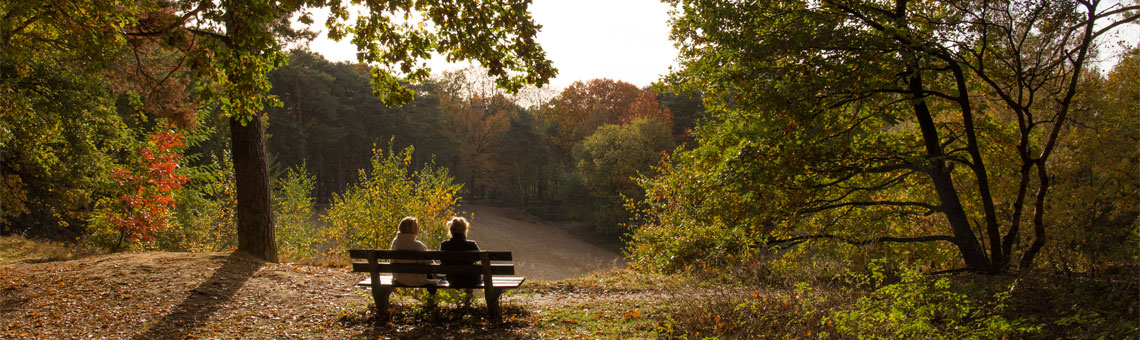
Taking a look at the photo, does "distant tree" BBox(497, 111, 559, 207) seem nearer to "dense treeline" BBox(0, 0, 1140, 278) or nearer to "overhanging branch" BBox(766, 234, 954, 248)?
"dense treeline" BBox(0, 0, 1140, 278)

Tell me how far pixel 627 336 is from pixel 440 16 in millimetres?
4271

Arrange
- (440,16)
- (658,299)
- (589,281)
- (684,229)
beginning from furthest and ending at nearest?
1. (589,281)
2. (684,229)
3. (658,299)
4. (440,16)

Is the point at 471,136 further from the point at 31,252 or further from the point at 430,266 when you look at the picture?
the point at 430,266

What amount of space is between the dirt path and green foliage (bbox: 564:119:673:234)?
2359mm

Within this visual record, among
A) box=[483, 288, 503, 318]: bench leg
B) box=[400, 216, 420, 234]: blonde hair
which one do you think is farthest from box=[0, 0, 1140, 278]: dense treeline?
box=[483, 288, 503, 318]: bench leg

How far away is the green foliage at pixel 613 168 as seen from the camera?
38.7 m

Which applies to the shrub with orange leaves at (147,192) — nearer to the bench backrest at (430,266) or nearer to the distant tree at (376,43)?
the distant tree at (376,43)

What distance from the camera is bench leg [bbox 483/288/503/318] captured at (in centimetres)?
621

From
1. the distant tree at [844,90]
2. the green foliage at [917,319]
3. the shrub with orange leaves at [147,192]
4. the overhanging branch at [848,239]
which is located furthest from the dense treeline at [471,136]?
the green foliage at [917,319]

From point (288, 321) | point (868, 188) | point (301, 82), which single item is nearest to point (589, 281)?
point (868, 188)

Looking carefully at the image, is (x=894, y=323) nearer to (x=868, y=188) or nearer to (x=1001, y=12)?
(x=868, y=188)

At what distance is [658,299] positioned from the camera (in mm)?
8359

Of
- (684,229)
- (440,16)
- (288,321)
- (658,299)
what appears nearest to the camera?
(288,321)

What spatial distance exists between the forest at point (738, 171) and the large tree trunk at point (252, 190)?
35 mm
